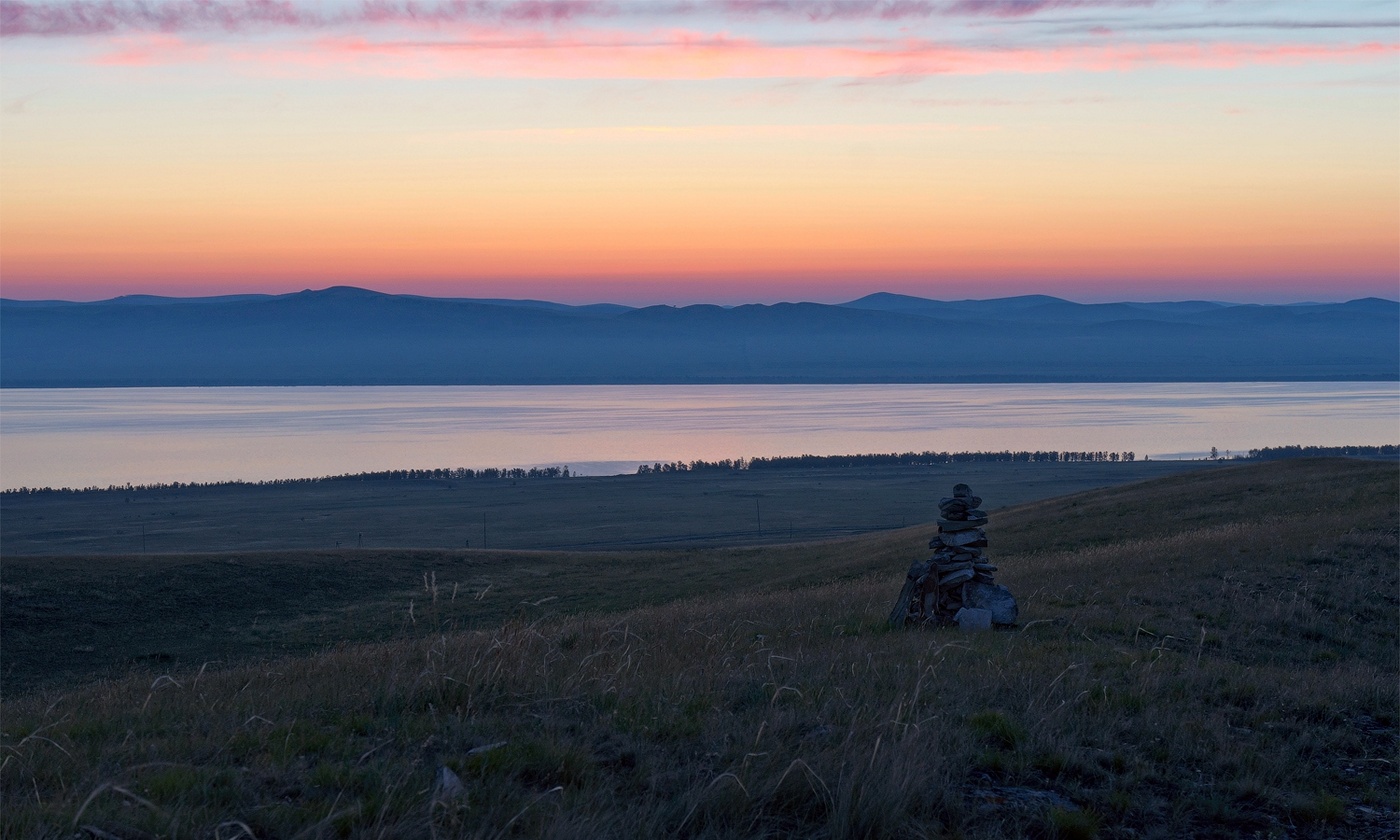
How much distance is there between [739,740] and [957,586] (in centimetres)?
711

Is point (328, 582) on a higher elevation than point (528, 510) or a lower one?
higher

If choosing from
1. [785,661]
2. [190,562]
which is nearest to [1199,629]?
[785,661]

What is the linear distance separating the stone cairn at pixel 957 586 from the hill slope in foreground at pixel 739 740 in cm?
60

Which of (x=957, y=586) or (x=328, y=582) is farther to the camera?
(x=328, y=582)

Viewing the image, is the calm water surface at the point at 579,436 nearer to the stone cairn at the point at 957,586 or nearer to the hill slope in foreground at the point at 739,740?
the stone cairn at the point at 957,586

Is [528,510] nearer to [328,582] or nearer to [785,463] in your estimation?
[785,463]

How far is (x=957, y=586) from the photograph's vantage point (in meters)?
12.6

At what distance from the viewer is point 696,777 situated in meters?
5.61

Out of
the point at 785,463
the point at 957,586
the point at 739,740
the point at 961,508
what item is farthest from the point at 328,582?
the point at 785,463

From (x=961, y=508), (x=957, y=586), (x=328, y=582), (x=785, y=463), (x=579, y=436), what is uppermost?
(x=961, y=508)

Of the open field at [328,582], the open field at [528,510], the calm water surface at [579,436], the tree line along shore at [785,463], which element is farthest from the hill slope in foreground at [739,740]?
the calm water surface at [579,436]

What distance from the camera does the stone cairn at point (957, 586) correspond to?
12.1 m

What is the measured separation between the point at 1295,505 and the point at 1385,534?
11.4 meters

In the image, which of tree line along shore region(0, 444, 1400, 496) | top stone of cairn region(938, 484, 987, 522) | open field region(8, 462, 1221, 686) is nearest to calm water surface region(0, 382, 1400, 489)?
tree line along shore region(0, 444, 1400, 496)
